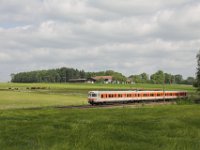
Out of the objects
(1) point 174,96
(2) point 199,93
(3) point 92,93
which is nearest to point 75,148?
(3) point 92,93

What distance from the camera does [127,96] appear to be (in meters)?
77.8

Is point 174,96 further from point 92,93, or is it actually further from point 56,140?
point 56,140

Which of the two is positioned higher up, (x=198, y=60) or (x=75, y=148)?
(x=198, y=60)

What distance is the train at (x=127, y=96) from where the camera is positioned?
70.4 m

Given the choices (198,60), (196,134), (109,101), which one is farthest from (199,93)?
(196,134)

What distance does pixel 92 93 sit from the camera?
70938mm

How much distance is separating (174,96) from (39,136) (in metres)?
79.3

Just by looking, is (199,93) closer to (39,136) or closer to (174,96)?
(174,96)

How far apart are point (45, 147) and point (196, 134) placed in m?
8.20

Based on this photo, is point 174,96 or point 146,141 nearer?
point 146,141

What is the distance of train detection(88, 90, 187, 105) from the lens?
70.4 metres

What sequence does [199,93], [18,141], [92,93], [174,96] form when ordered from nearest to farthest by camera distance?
[18,141] → [92,93] → [174,96] → [199,93]

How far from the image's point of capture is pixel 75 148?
1344 centimetres

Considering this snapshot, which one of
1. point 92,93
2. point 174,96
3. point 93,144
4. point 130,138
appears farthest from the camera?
point 174,96
